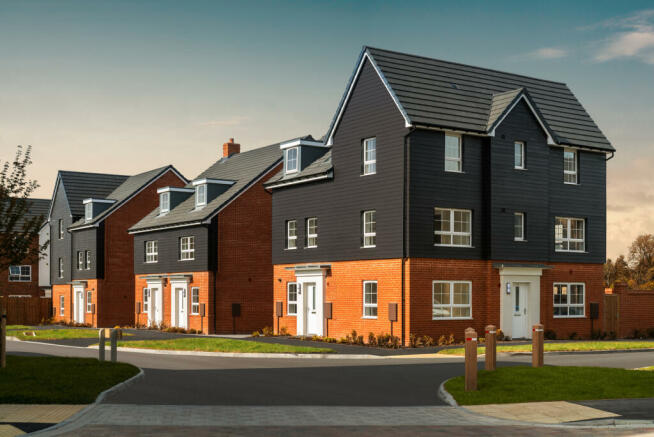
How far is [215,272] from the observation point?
4247 centimetres

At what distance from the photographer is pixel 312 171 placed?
37031mm

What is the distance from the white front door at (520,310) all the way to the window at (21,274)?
45.6 metres

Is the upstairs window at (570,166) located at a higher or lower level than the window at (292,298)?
higher

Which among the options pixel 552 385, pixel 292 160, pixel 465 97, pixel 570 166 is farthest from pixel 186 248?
pixel 552 385

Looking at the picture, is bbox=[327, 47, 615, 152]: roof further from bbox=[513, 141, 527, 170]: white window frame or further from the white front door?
the white front door

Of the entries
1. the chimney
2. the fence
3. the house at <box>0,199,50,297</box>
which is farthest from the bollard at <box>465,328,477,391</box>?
the house at <box>0,199,50,297</box>

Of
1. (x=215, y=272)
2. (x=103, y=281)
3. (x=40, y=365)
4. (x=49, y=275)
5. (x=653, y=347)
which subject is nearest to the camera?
(x=40, y=365)

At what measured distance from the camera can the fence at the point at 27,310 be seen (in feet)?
191

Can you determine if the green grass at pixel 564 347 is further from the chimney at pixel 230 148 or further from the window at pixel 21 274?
the window at pixel 21 274

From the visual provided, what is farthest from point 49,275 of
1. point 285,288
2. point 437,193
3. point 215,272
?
point 437,193

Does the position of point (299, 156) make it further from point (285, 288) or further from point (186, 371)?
point (186, 371)

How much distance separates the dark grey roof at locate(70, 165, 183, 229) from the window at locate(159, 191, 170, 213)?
4.44 m

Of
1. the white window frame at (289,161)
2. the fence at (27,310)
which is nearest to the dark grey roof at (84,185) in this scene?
the fence at (27,310)

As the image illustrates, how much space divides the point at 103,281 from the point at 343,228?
2400 cm
